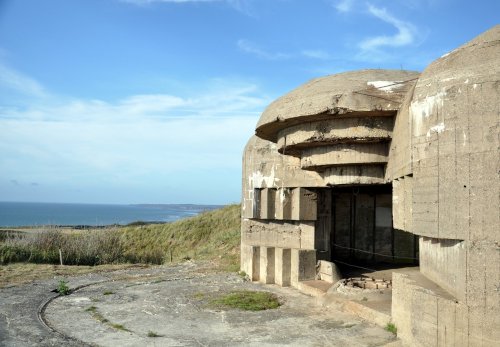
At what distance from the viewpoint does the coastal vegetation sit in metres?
14.7

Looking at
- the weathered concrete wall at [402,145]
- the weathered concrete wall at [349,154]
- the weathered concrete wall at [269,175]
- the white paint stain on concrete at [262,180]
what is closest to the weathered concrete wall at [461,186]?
the weathered concrete wall at [402,145]

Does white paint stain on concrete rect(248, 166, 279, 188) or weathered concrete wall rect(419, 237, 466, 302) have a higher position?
white paint stain on concrete rect(248, 166, 279, 188)

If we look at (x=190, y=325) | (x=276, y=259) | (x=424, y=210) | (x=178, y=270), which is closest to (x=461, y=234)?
(x=424, y=210)

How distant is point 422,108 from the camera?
17.5 ft

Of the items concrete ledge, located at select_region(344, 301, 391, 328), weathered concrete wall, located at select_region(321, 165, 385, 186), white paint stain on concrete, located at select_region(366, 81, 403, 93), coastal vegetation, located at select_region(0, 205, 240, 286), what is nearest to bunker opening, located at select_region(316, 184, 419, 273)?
weathered concrete wall, located at select_region(321, 165, 385, 186)

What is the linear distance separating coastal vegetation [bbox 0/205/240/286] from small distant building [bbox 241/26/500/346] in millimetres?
2861

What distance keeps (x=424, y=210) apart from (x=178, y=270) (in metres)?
8.40

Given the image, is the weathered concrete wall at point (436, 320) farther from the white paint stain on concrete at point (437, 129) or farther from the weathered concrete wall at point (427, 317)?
the white paint stain on concrete at point (437, 129)

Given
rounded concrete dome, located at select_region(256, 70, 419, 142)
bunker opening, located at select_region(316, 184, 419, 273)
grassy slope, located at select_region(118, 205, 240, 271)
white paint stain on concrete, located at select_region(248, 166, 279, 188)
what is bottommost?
grassy slope, located at select_region(118, 205, 240, 271)

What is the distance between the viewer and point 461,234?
→ 478cm

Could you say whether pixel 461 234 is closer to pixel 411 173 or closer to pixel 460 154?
pixel 460 154

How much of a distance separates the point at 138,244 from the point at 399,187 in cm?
2117

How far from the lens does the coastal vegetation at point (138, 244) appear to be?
14.7 m

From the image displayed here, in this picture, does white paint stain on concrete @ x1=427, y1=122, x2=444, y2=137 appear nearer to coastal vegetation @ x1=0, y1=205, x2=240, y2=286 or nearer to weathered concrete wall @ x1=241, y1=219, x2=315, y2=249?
weathered concrete wall @ x1=241, y1=219, x2=315, y2=249
